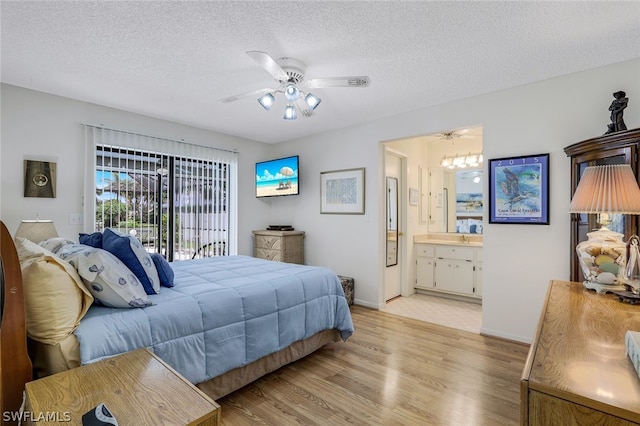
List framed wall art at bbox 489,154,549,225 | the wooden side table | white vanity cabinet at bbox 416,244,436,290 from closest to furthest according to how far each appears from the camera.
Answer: the wooden side table
framed wall art at bbox 489,154,549,225
white vanity cabinet at bbox 416,244,436,290

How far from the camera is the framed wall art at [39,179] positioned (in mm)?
3037

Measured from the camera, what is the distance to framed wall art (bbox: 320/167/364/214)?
428cm

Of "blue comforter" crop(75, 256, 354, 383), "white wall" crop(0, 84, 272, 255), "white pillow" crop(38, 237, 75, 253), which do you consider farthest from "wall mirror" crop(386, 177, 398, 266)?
"white pillow" crop(38, 237, 75, 253)

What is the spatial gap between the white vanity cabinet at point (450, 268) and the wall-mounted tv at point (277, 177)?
7.35ft

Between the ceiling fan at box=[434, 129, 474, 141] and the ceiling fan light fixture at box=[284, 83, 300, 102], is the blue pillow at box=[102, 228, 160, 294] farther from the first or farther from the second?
the ceiling fan at box=[434, 129, 474, 141]

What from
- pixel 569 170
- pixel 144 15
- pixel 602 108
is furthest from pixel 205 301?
pixel 602 108

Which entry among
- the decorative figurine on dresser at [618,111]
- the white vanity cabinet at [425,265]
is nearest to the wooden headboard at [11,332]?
the decorative figurine on dresser at [618,111]

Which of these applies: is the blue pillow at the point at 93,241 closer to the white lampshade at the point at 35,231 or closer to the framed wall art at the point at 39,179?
the white lampshade at the point at 35,231

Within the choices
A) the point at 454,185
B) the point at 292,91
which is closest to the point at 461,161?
the point at 454,185

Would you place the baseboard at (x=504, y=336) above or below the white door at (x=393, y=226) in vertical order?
below

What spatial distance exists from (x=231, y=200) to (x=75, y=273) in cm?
331

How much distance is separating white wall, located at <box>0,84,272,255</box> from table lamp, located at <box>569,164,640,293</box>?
4.34 metres

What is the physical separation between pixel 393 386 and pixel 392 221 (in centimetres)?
275

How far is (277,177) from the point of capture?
4.82 metres
